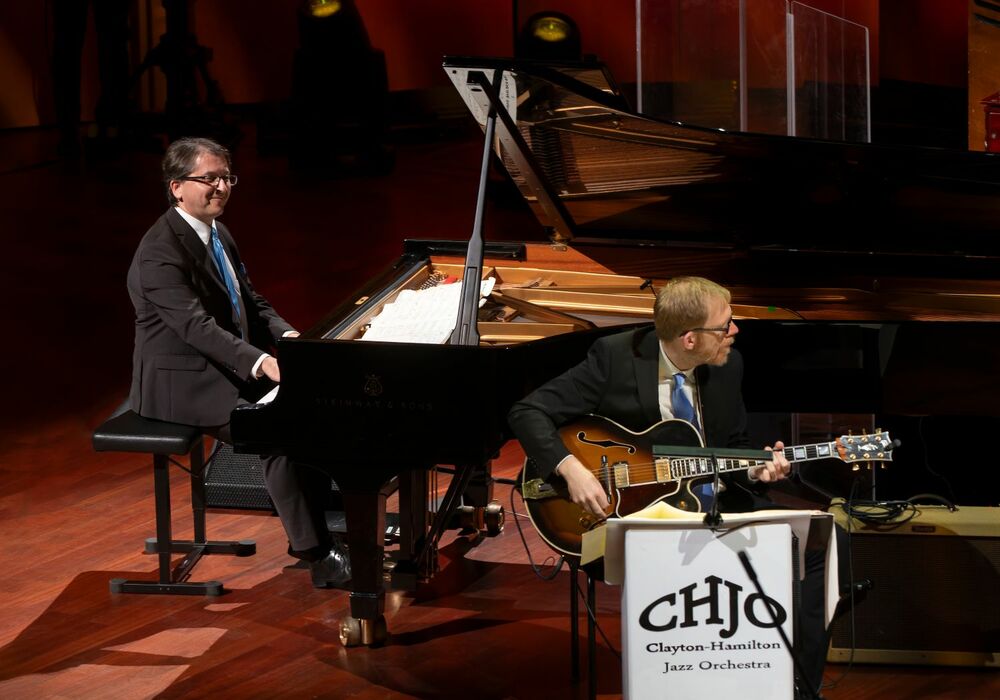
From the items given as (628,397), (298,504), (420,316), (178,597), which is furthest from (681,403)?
(178,597)

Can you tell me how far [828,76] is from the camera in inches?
272

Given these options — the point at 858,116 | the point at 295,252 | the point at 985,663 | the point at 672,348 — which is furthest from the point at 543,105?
the point at 295,252

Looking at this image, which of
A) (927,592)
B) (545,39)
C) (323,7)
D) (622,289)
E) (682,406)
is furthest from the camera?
(323,7)

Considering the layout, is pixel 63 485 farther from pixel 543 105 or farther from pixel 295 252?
pixel 295 252

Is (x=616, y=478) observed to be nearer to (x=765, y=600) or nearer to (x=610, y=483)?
(x=610, y=483)

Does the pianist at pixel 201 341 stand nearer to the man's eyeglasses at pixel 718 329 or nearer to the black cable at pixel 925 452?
the man's eyeglasses at pixel 718 329

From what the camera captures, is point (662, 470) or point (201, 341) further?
Result: point (201, 341)

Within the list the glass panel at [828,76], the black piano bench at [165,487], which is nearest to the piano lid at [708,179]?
the black piano bench at [165,487]

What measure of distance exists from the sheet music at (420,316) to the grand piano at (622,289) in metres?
0.03

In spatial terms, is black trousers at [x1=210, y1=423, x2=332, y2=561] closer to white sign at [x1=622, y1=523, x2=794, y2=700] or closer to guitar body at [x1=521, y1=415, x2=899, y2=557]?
guitar body at [x1=521, y1=415, x2=899, y2=557]

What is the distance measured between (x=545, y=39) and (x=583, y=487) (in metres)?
6.21

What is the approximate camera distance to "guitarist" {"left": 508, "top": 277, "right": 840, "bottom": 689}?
3326 mm

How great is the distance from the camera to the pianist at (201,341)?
13.5 feet

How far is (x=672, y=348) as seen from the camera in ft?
11.2
